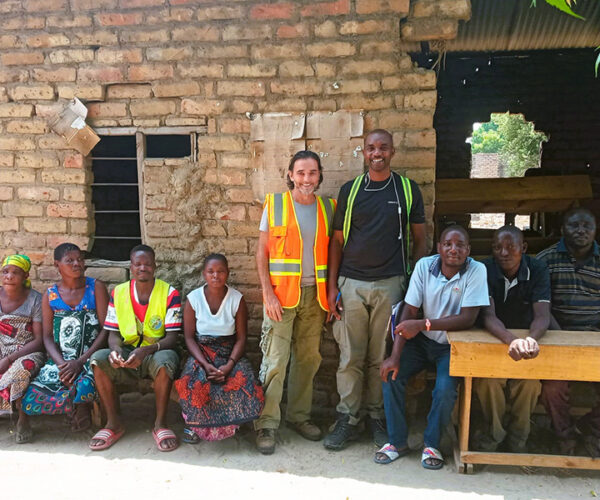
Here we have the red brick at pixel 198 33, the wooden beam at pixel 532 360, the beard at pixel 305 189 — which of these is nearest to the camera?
the wooden beam at pixel 532 360

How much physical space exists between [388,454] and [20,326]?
109 inches

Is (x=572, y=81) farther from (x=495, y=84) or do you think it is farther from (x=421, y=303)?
(x=421, y=303)

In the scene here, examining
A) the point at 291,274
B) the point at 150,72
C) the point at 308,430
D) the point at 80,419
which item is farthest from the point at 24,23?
the point at 308,430

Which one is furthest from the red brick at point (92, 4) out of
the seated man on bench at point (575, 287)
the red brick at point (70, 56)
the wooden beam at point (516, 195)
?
the wooden beam at point (516, 195)

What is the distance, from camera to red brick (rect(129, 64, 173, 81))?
→ 3861 millimetres

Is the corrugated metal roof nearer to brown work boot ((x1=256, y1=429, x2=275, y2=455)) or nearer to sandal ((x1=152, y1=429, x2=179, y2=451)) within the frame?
brown work boot ((x1=256, y1=429, x2=275, y2=455))

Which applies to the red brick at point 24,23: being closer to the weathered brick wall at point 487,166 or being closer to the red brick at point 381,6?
the red brick at point 381,6

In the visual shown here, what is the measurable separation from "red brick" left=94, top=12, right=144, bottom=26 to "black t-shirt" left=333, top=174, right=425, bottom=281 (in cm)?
218

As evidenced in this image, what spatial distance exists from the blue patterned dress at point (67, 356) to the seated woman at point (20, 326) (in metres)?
0.13

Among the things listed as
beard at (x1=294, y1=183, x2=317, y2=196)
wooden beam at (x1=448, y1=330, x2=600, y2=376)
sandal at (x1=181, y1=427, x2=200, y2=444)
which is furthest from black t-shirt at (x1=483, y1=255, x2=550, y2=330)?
sandal at (x1=181, y1=427, x2=200, y2=444)

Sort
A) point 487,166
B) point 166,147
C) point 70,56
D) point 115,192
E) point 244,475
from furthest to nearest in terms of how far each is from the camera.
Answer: point 487,166, point 115,192, point 166,147, point 70,56, point 244,475

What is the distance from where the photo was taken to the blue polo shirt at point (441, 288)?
9.98ft

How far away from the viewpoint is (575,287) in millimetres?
3250

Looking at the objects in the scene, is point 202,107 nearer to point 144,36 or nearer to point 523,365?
point 144,36
